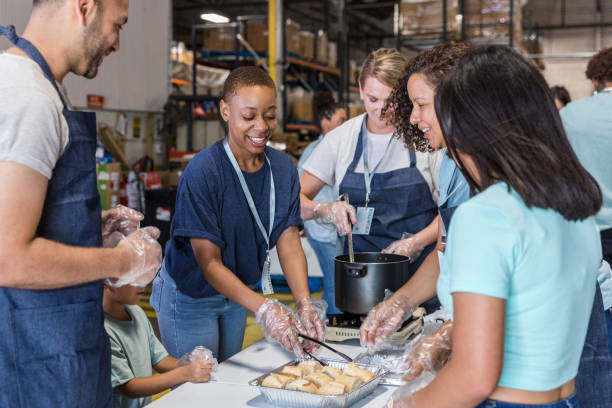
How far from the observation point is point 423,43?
8.51 m

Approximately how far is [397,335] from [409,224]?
821 millimetres

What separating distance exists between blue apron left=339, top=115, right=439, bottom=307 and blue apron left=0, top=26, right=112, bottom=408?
1.60 metres

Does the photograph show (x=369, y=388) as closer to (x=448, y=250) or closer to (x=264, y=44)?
(x=448, y=250)

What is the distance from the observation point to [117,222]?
1.76m

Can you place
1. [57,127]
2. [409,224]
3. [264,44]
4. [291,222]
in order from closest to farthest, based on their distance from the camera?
[57,127], [291,222], [409,224], [264,44]

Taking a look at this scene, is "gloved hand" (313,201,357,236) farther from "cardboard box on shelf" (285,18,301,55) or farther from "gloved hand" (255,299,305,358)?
"cardboard box on shelf" (285,18,301,55)

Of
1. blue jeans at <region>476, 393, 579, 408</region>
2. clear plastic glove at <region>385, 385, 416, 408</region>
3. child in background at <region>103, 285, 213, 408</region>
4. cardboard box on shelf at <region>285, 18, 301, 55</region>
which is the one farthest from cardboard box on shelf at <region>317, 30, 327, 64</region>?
blue jeans at <region>476, 393, 579, 408</region>

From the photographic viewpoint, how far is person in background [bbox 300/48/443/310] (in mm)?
2828

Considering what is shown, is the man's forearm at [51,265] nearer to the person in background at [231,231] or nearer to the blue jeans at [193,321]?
the person in background at [231,231]

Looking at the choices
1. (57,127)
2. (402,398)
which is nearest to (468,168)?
(402,398)

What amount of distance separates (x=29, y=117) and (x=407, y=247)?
1.73 meters

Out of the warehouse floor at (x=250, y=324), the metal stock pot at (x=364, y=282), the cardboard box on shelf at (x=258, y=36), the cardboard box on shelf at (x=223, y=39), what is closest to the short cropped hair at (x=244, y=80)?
the metal stock pot at (x=364, y=282)

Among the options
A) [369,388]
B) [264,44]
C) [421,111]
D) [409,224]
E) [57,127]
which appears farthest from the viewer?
[264,44]

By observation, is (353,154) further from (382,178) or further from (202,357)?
(202,357)
